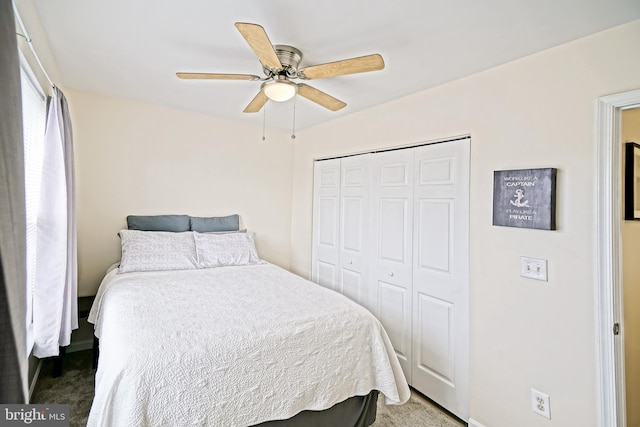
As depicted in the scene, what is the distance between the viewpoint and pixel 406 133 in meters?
2.60

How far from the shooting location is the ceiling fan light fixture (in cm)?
188

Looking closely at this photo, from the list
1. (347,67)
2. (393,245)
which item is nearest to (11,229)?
(347,67)

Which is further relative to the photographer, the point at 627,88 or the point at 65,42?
the point at 65,42

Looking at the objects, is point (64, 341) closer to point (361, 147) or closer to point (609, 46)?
point (361, 147)

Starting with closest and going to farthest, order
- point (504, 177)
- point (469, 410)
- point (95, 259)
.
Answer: point (504, 177), point (469, 410), point (95, 259)

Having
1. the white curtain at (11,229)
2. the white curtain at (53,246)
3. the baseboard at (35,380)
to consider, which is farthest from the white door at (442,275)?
the baseboard at (35,380)

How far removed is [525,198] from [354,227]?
5.16 ft

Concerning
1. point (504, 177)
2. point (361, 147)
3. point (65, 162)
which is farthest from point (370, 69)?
point (65, 162)

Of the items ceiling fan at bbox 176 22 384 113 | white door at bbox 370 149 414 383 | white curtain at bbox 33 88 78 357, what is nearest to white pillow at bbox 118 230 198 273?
white curtain at bbox 33 88 78 357

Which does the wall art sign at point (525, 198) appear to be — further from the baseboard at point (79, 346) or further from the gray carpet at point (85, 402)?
the baseboard at point (79, 346)

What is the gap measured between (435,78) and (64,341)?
3.12 meters

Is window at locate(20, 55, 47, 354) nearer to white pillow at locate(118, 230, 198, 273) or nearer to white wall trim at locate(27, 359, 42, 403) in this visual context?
white wall trim at locate(27, 359, 42, 403)

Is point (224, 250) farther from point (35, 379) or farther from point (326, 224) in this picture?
point (35, 379)

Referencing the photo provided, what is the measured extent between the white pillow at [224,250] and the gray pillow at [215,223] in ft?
0.52
